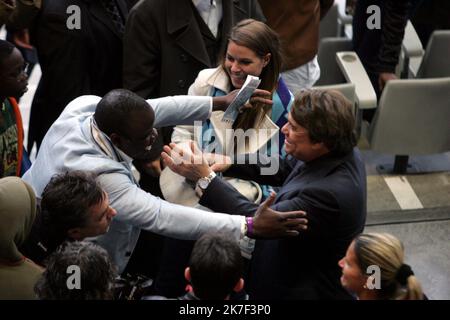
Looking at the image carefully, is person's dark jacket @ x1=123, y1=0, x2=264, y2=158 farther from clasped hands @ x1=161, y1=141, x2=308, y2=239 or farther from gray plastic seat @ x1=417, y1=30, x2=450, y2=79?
gray plastic seat @ x1=417, y1=30, x2=450, y2=79

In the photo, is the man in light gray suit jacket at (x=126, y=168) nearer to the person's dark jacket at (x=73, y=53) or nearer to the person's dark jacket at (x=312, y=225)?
the person's dark jacket at (x=312, y=225)

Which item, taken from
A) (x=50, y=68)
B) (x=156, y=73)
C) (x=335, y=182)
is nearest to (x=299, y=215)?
(x=335, y=182)

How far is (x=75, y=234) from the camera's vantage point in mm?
2588

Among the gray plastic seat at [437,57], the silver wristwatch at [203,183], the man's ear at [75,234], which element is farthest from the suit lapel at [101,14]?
the gray plastic seat at [437,57]

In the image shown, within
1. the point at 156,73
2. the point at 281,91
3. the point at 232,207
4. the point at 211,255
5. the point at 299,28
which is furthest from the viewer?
the point at 299,28

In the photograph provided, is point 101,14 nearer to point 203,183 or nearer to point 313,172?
point 203,183

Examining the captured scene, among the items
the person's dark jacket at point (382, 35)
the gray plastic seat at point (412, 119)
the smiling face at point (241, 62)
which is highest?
the smiling face at point (241, 62)

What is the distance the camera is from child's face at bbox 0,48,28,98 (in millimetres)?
3090

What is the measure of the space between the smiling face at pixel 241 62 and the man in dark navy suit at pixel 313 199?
59 cm

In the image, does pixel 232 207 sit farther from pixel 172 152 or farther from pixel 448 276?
pixel 448 276

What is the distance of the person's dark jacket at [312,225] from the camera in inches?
103

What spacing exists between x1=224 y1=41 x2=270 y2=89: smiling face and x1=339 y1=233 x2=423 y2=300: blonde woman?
3.70 ft

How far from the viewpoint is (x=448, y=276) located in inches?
146

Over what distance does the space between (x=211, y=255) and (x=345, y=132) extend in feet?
2.31
